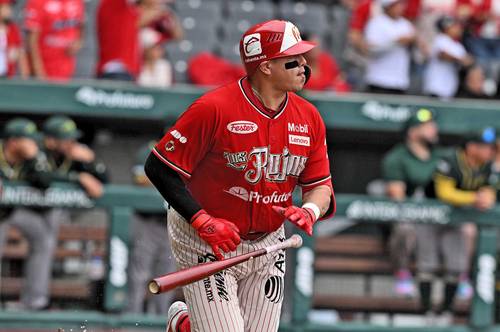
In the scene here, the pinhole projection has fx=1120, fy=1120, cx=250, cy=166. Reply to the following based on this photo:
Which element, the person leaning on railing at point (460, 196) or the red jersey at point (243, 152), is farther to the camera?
the person leaning on railing at point (460, 196)

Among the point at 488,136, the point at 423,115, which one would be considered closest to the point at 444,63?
the point at 423,115

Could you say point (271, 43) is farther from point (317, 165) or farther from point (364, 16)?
point (364, 16)

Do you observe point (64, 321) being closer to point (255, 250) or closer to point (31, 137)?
point (31, 137)

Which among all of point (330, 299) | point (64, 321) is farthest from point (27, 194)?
point (330, 299)

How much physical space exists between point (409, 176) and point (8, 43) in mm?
3725

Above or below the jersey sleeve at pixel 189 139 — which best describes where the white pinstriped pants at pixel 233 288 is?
below

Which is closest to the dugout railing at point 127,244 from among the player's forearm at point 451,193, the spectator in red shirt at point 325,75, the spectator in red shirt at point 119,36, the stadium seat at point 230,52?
the player's forearm at point 451,193

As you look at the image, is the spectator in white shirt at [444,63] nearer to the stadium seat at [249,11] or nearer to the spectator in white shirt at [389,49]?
the spectator in white shirt at [389,49]

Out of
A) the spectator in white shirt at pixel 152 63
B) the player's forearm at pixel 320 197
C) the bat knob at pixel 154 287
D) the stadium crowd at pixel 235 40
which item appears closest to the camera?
the bat knob at pixel 154 287

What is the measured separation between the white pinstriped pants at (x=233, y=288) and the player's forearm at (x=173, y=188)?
0.89 feet

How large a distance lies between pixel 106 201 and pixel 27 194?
2.01ft

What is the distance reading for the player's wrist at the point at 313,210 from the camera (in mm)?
5195

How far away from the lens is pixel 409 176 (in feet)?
30.5

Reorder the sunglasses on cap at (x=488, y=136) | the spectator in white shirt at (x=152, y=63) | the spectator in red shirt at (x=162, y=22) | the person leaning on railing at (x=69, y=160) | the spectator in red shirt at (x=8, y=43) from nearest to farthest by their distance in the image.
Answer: the person leaning on railing at (x=69, y=160), the sunglasses on cap at (x=488, y=136), the spectator in red shirt at (x=8, y=43), the spectator in red shirt at (x=162, y=22), the spectator in white shirt at (x=152, y=63)
